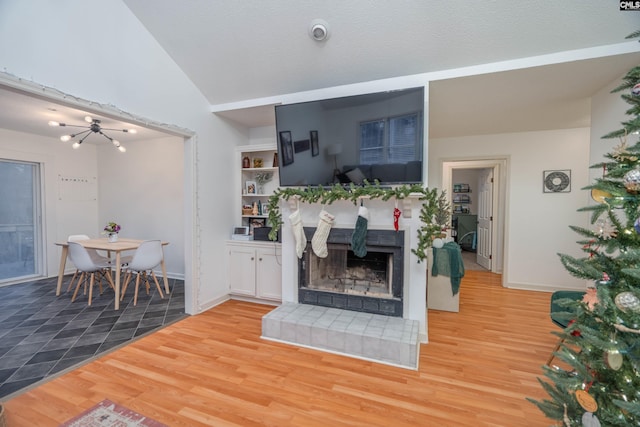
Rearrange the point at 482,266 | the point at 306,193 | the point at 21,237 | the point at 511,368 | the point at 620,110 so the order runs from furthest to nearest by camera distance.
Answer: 1. the point at 482,266
2. the point at 21,237
3. the point at 306,193
4. the point at 620,110
5. the point at 511,368

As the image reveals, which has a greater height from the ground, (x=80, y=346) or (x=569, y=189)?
(x=569, y=189)

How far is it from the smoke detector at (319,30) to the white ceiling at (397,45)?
42 millimetres

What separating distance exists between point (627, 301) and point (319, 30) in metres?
2.51

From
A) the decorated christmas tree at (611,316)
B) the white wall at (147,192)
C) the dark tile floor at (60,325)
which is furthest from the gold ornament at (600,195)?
the white wall at (147,192)

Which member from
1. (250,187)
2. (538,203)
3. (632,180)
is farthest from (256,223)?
(538,203)

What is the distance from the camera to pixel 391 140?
7.97 ft

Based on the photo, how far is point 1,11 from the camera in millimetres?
1706

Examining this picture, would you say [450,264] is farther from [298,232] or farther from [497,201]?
[497,201]

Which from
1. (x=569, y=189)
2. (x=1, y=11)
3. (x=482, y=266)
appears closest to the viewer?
(x=1, y=11)

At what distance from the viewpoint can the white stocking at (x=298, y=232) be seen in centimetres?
286

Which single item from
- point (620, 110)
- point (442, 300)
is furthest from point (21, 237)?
point (620, 110)

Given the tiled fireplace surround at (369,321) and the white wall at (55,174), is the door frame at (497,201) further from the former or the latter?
the white wall at (55,174)

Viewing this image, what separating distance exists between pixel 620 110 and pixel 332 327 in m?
3.11

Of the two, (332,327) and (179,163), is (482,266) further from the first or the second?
(179,163)
